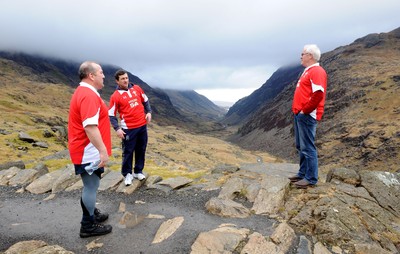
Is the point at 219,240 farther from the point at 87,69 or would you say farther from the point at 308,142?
the point at 87,69

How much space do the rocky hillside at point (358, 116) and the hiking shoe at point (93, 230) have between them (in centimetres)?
8106

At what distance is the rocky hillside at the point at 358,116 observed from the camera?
87.4 metres

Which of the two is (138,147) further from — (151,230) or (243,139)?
(243,139)

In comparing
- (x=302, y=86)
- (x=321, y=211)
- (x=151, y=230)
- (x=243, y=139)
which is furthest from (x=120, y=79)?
(x=243, y=139)

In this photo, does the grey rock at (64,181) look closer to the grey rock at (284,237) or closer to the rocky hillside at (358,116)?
the grey rock at (284,237)

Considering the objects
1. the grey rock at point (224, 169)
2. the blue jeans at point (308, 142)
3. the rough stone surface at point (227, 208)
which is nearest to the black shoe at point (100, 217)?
the rough stone surface at point (227, 208)

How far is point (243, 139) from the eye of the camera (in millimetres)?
199500

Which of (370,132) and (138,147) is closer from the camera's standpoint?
(138,147)

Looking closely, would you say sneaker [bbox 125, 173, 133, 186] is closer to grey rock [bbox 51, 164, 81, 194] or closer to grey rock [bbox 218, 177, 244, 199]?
grey rock [bbox 51, 164, 81, 194]

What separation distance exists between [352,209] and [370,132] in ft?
327

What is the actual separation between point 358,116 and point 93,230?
404ft

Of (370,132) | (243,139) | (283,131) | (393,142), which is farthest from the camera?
(243,139)

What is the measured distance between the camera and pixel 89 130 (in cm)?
693

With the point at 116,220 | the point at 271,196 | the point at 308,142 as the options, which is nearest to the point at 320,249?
the point at 271,196
